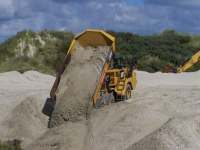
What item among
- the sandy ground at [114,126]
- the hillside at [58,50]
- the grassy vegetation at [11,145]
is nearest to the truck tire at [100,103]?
the sandy ground at [114,126]

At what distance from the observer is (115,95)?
47.3ft

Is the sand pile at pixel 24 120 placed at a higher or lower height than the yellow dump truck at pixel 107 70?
lower

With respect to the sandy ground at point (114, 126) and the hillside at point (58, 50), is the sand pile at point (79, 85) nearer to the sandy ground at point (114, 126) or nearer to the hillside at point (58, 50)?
Result: the sandy ground at point (114, 126)

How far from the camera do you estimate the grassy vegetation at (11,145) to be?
1093 centimetres

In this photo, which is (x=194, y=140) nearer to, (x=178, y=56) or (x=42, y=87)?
(x=42, y=87)

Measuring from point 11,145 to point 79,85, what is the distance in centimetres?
289

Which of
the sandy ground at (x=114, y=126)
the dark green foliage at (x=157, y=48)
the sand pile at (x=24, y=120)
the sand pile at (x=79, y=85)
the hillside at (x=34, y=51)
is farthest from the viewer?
the dark green foliage at (x=157, y=48)

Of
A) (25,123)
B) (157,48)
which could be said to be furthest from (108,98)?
(157,48)

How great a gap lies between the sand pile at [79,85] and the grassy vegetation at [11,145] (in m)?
1.24

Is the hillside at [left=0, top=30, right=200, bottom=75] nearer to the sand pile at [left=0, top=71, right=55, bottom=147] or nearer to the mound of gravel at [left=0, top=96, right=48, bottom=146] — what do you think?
the sand pile at [left=0, top=71, right=55, bottom=147]

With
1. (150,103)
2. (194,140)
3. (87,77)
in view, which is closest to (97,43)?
(87,77)

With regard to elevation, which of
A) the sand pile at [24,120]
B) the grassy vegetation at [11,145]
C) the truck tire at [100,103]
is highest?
the truck tire at [100,103]

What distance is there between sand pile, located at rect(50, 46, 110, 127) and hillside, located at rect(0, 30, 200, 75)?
1493 cm

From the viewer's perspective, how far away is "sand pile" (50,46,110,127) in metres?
12.4
